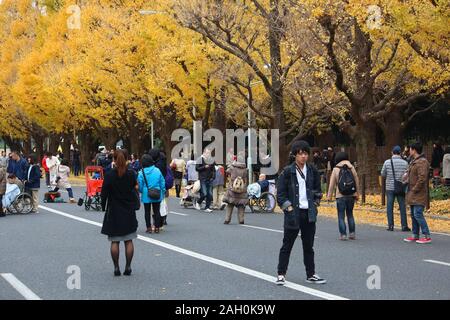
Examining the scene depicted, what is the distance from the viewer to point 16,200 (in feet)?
65.3

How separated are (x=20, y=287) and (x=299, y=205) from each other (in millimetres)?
3327

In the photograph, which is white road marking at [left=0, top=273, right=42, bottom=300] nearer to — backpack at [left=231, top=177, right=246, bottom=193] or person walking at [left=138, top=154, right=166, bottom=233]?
person walking at [left=138, top=154, right=166, bottom=233]

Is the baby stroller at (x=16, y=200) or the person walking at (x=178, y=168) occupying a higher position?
the person walking at (x=178, y=168)

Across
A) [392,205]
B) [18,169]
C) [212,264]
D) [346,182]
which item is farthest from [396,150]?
[18,169]

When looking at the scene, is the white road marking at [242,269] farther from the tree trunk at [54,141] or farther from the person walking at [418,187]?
the tree trunk at [54,141]

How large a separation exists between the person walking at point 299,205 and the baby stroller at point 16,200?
1216 cm

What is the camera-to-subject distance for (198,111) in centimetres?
3600

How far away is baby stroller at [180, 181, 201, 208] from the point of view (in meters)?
21.8

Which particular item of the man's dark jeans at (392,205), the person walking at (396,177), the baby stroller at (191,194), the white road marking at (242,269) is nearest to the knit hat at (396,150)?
the person walking at (396,177)

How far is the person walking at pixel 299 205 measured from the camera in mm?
9039

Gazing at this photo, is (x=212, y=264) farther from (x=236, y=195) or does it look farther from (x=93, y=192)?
(x=93, y=192)

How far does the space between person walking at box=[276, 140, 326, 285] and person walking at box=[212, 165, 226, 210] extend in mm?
12539

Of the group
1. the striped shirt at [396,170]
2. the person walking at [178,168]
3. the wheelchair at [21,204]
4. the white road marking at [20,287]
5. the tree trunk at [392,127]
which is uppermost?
the tree trunk at [392,127]

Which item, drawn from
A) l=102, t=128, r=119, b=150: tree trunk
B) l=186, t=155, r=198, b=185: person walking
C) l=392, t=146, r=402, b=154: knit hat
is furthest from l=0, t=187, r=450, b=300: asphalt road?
l=102, t=128, r=119, b=150: tree trunk
